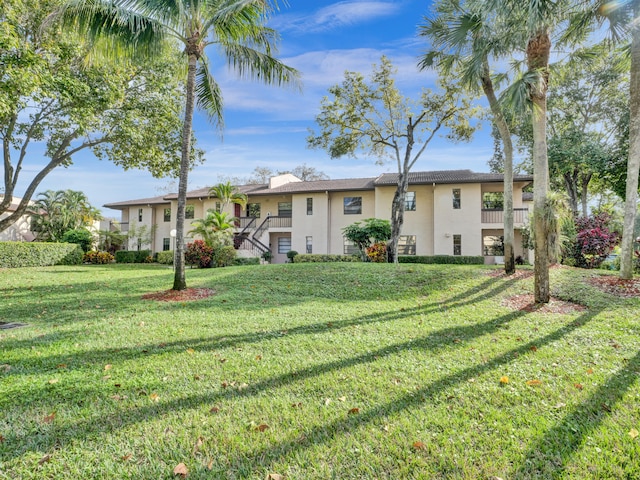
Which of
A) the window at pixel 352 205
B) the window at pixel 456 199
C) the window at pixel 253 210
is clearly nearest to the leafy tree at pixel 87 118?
the window at pixel 253 210

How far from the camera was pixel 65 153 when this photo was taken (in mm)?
15898

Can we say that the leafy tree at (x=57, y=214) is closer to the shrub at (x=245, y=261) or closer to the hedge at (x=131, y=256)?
the hedge at (x=131, y=256)

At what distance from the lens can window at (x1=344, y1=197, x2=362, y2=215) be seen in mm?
24438

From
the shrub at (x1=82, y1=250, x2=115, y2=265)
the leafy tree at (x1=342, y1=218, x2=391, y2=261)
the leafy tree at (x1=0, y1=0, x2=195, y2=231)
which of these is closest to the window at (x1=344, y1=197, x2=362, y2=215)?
the leafy tree at (x1=342, y1=218, x2=391, y2=261)

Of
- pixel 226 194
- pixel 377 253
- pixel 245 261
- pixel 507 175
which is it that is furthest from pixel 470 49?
pixel 226 194

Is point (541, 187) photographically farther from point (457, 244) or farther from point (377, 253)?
point (457, 244)

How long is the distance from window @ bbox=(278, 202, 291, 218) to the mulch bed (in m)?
16.4

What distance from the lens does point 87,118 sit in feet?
40.3

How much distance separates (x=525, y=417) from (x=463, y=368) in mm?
1183

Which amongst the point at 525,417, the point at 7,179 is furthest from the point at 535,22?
the point at 7,179

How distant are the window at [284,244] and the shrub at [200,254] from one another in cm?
817

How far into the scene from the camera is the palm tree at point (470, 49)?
31.2ft

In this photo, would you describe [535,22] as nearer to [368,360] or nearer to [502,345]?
[502,345]

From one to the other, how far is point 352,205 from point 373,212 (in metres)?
1.66
